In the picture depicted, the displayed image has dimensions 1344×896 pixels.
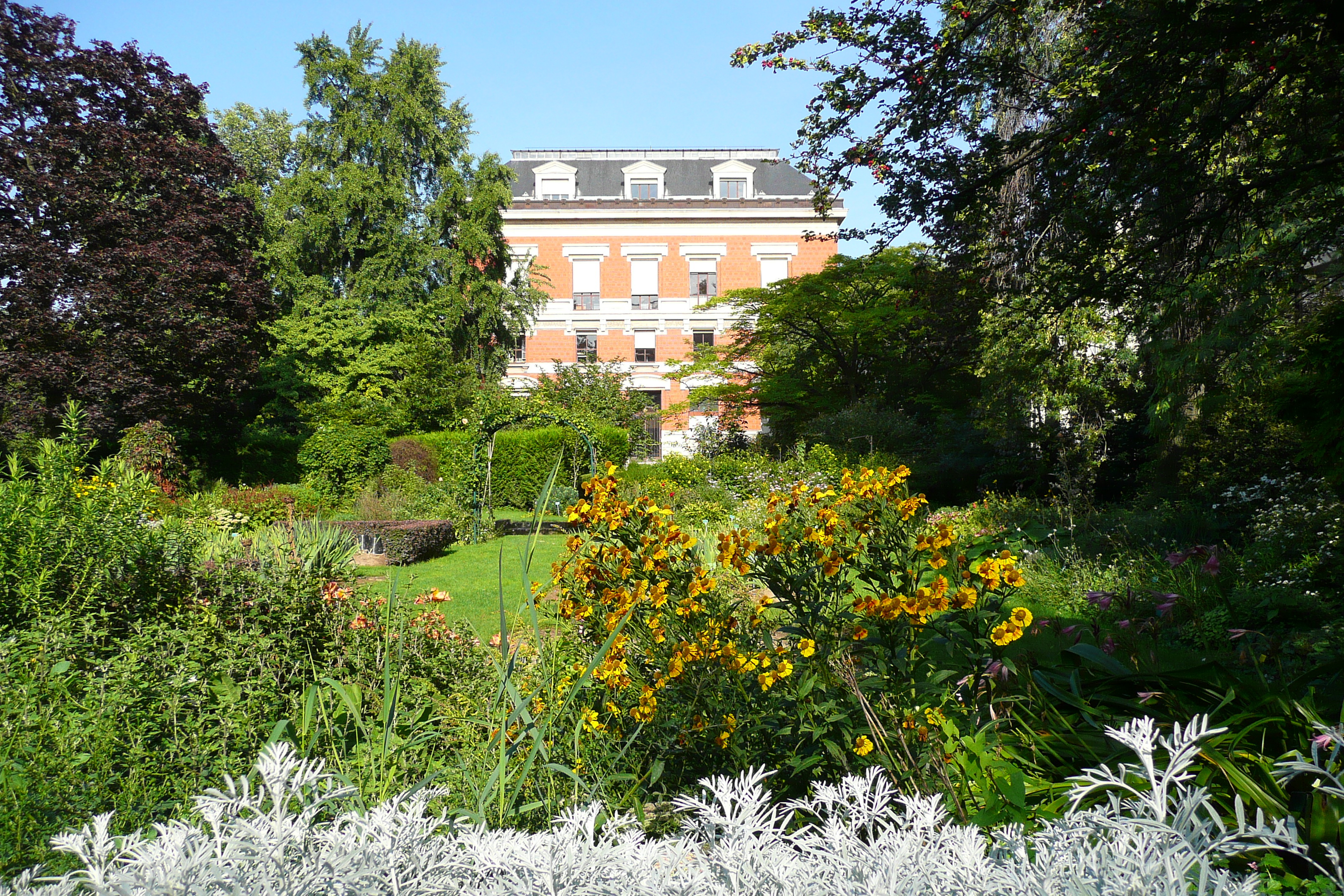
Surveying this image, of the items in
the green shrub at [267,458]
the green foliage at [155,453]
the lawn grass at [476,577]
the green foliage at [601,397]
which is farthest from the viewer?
the green foliage at [601,397]

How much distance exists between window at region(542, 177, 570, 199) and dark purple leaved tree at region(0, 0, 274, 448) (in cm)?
1462

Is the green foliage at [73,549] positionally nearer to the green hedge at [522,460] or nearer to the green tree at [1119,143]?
the green tree at [1119,143]

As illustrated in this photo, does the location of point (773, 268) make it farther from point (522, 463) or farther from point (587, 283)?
point (522, 463)

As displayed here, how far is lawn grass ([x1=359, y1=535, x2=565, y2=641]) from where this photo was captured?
18.4 feet

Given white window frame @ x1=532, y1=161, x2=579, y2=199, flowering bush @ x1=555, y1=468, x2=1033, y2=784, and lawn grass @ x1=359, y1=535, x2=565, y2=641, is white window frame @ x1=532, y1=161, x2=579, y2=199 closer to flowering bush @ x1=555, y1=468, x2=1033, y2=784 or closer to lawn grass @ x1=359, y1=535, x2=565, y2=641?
lawn grass @ x1=359, y1=535, x2=565, y2=641

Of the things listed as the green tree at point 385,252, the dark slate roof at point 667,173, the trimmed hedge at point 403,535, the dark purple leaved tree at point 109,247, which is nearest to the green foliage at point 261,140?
the green tree at point 385,252

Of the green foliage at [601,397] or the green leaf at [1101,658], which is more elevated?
the green foliage at [601,397]

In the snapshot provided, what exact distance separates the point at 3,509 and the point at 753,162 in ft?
95.3

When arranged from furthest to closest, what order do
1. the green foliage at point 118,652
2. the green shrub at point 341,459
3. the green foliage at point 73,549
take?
the green shrub at point 341,459
the green foliage at point 73,549
the green foliage at point 118,652

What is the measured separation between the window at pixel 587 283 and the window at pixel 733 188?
18.0 ft

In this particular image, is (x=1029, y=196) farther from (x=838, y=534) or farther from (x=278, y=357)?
(x=278, y=357)

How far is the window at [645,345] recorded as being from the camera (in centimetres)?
2859

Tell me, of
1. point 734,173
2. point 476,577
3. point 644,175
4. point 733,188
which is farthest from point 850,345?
point 644,175

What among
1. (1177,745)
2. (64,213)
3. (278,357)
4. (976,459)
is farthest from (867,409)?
(278,357)
